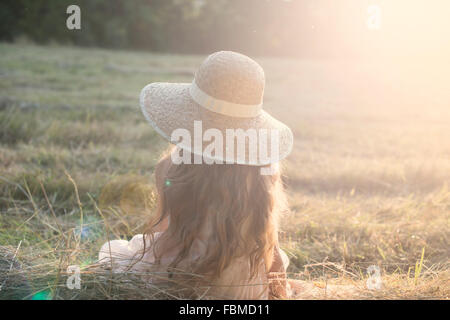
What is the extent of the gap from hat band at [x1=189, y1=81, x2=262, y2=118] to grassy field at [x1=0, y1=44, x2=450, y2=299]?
1.87 ft

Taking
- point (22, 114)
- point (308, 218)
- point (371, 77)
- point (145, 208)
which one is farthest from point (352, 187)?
point (371, 77)

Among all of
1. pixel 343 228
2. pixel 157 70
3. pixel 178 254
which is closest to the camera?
pixel 178 254

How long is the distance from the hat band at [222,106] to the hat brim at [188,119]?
0.04 ft

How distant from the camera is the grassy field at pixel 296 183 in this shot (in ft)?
6.25

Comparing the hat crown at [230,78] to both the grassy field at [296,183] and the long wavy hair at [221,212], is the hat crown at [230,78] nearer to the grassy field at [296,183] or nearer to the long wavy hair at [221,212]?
the long wavy hair at [221,212]

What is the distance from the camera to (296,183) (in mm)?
3543

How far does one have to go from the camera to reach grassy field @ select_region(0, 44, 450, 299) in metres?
1.91

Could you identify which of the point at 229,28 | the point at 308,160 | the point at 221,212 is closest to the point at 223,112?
the point at 221,212

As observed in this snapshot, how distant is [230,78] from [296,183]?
2259 mm

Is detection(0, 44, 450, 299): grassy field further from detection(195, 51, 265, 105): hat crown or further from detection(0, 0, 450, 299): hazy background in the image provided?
detection(195, 51, 265, 105): hat crown

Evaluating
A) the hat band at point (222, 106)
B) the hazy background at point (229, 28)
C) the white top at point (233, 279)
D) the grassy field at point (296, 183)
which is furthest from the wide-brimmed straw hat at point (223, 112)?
the hazy background at point (229, 28)

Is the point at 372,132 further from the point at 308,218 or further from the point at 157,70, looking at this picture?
the point at 157,70
